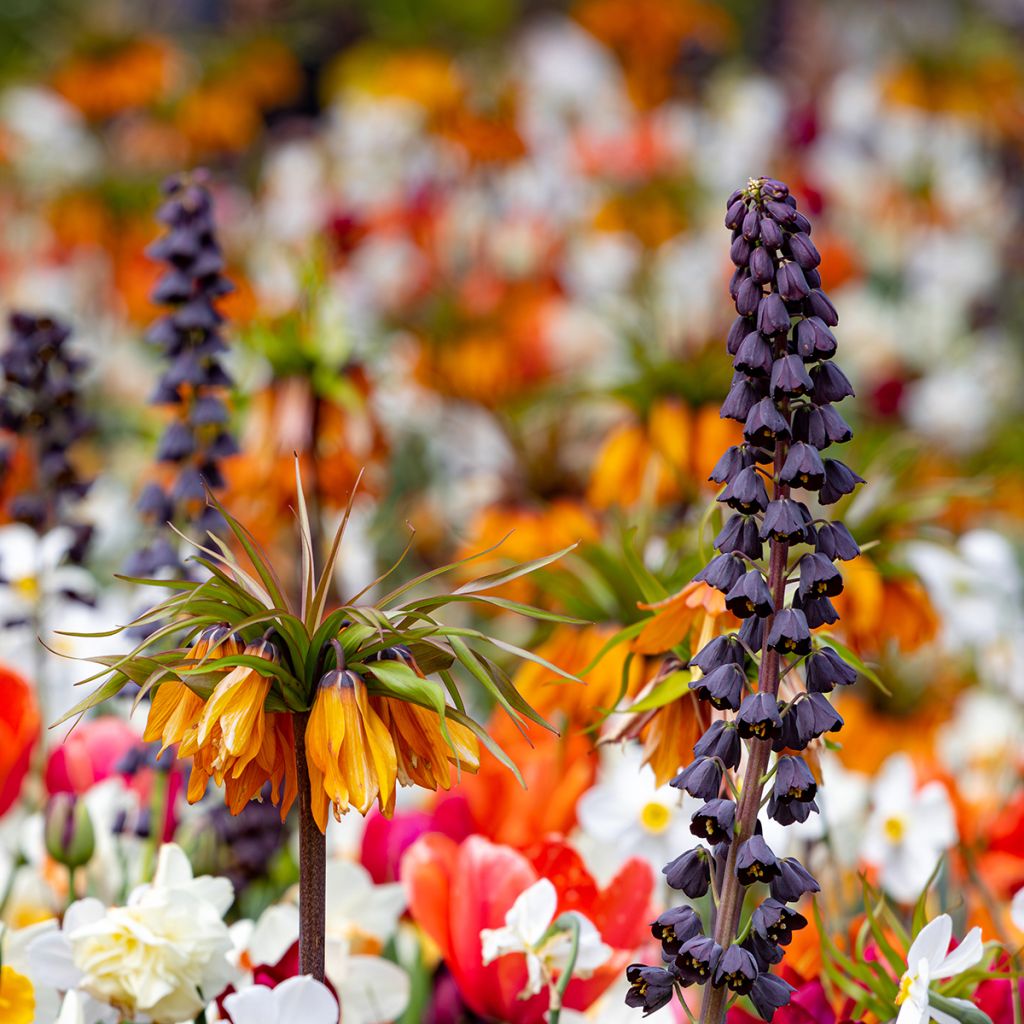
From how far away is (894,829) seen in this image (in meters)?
1.10

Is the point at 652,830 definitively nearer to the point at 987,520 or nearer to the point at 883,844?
the point at 883,844

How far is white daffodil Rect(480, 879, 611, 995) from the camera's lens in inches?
31.9

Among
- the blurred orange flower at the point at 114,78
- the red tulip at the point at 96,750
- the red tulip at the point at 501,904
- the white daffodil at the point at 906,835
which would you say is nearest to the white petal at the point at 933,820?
the white daffodil at the point at 906,835

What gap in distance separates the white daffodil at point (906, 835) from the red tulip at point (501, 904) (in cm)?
24

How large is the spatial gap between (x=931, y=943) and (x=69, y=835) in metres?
0.53

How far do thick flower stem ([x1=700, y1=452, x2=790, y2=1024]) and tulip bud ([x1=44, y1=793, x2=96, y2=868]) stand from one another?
443 millimetres

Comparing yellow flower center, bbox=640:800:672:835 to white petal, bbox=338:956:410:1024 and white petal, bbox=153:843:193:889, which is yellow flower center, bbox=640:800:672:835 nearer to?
white petal, bbox=338:956:410:1024

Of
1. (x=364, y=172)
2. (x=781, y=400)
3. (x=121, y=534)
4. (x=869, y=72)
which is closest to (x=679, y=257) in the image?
(x=364, y=172)

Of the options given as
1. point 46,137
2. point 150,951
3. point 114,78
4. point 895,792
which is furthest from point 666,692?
point 46,137

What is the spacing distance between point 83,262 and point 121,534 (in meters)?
1.21

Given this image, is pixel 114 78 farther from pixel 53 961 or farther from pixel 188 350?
pixel 53 961

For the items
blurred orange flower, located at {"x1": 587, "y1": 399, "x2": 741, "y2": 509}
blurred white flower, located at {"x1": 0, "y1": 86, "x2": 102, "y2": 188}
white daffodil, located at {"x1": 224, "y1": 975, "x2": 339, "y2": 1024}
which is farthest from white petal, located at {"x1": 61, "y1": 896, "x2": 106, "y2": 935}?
blurred white flower, located at {"x1": 0, "y1": 86, "x2": 102, "y2": 188}

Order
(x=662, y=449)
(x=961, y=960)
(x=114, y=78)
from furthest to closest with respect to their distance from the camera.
Answer: (x=114, y=78) < (x=662, y=449) < (x=961, y=960)

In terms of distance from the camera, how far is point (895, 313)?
310 centimetres
